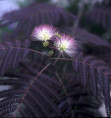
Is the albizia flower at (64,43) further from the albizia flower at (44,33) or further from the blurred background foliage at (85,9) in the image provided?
the blurred background foliage at (85,9)

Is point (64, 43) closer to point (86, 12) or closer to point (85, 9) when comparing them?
point (86, 12)

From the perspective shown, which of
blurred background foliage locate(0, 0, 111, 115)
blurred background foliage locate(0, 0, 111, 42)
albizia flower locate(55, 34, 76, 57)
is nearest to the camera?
albizia flower locate(55, 34, 76, 57)

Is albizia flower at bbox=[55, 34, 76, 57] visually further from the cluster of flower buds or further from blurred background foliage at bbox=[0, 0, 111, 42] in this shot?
blurred background foliage at bbox=[0, 0, 111, 42]

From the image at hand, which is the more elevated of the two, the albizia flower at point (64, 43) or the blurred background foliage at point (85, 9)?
the blurred background foliage at point (85, 9)

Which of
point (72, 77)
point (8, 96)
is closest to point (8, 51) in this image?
point (8, 96)

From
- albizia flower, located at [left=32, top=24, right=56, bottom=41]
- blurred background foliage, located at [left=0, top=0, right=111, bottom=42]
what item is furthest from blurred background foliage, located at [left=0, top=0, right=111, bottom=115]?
albizia flower, located at [left=32, top=24, right=56, bottom=41]

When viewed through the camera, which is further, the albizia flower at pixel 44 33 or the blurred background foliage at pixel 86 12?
the blurred background foliage at pixel 86 12

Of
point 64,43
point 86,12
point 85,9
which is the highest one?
point 85,9

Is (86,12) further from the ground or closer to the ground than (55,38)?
further from the ground

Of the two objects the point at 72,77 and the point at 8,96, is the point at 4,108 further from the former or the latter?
the point at 72,77

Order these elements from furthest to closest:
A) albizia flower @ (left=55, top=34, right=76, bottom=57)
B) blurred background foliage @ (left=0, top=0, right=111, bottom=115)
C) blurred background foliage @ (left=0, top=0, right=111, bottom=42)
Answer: blurred background foliage @ (left=0, top=0, right=111, bottom=42), blurred background foliage @ (left=0, top=0, right=111, bottom=115), albizia flower @ (left=55, top=34, right=76, bottom=57)

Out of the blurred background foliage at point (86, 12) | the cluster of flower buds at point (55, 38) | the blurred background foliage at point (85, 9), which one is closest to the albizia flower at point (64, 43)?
the cluster of flower buds at point (55, 38)

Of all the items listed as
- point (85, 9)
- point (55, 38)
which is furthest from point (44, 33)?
point (85, 9)
